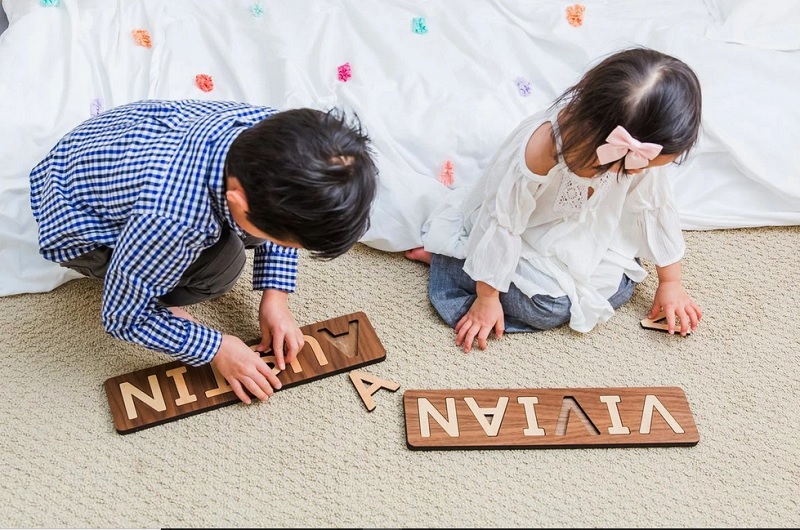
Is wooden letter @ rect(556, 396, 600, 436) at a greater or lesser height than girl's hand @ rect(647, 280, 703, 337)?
lesser

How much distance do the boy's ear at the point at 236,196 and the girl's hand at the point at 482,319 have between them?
0.45 m

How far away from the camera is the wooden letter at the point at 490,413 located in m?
1.07

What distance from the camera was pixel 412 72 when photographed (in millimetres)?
1431

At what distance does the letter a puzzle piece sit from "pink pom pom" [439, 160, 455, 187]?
0.41 metres

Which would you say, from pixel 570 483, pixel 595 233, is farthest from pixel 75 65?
pixel 570 483

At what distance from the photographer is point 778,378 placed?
1172mm

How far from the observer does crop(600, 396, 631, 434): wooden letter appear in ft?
3.51

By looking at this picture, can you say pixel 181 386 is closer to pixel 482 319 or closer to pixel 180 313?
pixel 180 313

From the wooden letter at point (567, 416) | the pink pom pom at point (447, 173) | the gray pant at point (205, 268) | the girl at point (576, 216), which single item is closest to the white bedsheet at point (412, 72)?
the pink pom pom at point (447, 173)

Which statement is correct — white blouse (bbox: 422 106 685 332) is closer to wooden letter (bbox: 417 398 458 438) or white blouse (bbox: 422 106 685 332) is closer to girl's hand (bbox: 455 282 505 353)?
girl's hand (bbox: 455 282 505 353)

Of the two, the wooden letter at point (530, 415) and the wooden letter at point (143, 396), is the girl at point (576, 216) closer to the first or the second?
the wooden letter at point (530, 415)

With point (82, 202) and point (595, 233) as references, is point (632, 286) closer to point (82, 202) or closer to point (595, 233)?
point (595, 233)

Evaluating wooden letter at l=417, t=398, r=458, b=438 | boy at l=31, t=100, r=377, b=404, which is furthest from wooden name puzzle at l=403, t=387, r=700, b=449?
boy at l=31, t=100, r=377, b=404

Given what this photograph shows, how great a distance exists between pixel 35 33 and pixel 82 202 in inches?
22.0
